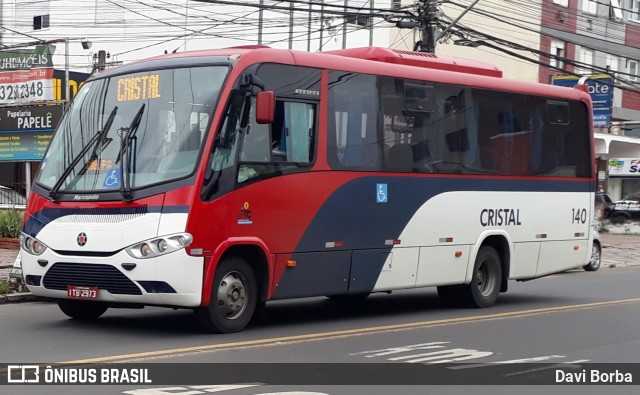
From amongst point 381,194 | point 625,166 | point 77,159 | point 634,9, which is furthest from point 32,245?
point 634,9

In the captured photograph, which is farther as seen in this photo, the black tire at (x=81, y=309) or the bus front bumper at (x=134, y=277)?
the black tire at (x=81, y=309)

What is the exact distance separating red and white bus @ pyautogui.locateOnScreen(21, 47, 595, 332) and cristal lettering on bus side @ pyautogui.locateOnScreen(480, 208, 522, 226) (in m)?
0.03

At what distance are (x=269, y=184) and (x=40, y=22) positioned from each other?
4694cm

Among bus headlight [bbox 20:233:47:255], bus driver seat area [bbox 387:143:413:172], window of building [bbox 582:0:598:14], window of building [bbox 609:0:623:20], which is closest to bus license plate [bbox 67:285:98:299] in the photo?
bus headlight [bbox 20:233:47:255]

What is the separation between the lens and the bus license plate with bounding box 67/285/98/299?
10.9 meters

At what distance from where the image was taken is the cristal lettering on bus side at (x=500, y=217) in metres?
14.9

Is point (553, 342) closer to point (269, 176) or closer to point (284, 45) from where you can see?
point (269, 176)

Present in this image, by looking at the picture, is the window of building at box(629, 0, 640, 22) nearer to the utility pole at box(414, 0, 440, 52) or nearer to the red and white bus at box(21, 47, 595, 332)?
the utility pole at box(414, 0, 440, 52)

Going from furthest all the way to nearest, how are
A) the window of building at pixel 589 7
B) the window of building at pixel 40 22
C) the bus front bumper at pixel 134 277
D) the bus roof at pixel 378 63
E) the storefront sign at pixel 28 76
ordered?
the window of building at pixel 40 22
the window of building at pixel 589 7
the storefront sign at pixel 28 76
the bus roof at pixel 378 63
the bus front bumper at pixel 134 277

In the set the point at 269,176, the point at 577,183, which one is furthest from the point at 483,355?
the point at 577,183

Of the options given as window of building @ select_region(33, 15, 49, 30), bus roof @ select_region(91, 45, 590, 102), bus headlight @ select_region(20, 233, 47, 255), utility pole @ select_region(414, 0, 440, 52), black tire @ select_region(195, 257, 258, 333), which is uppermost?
window of building @ select_region(33, 15, 49, 30)

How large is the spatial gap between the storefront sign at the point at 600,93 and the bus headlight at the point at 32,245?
93.7 feet

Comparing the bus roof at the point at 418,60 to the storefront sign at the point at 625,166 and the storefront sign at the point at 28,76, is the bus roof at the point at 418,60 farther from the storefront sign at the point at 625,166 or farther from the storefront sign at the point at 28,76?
the storefront sign at the point at 625,166

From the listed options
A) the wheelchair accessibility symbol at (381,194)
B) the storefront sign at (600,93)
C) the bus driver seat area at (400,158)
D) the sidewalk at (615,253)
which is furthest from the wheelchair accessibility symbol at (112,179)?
the storefront sign at (600,93)
